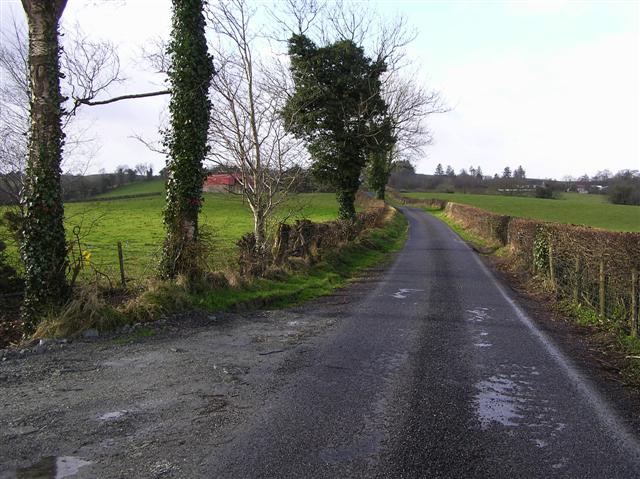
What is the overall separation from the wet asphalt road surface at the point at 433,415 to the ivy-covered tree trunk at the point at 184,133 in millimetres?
3822

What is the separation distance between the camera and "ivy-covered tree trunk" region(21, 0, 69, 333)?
807 cm

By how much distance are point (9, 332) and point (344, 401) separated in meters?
6.05

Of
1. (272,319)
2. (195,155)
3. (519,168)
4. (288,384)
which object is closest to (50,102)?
(195,155)

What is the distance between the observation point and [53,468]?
12.6 feet

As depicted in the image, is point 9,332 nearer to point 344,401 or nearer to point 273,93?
point 344,401

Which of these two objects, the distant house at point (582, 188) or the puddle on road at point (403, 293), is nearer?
the puddle on road at point (403, 293)

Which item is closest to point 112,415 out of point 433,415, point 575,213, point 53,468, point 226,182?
point 53,468

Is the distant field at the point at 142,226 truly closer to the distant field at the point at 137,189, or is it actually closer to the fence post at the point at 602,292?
the distant field at the point at 137,189

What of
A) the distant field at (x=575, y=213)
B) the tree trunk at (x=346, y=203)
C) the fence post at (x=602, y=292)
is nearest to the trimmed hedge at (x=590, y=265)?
the fence post at (x=602, y=292)

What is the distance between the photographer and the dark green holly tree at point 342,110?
23812mm

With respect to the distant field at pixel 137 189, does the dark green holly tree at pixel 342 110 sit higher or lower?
higher

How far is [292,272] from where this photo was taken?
13930mm

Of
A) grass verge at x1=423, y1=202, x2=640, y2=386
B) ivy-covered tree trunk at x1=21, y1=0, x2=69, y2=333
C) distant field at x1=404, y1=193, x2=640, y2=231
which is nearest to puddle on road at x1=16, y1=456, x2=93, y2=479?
ivy-covered tree trunk at x1=21, y1=0, x2=69, y2=333

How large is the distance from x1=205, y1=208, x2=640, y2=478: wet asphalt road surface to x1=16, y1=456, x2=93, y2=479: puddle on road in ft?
3.17
